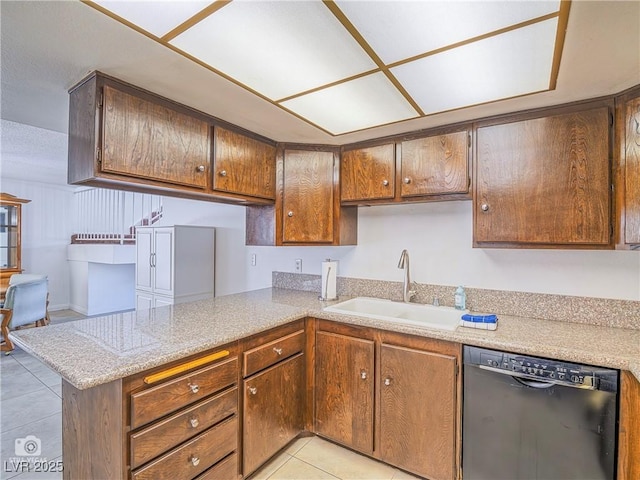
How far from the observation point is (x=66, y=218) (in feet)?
20.5

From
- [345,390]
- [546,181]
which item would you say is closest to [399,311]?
[345,390]

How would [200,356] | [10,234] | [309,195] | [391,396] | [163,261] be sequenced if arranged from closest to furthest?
[200,356]
[391,396]
[309,195]
[163,261]
[10,234]

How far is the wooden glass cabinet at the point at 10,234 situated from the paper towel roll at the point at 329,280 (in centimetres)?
559

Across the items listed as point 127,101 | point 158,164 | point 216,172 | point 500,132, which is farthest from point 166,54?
point 500,132

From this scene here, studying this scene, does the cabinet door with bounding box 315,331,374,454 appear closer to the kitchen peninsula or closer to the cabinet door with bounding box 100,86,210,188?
the kitchen peninsula

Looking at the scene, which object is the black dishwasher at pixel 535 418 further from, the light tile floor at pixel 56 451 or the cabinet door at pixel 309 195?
the cabinet door at pixel 309 195

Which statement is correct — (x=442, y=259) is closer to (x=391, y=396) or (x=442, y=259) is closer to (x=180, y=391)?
(x=391, y=396)

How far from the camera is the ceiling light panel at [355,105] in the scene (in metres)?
1.60

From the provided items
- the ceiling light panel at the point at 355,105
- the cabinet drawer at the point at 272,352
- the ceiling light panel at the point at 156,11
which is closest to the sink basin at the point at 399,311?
the cabinet drawer at the point at 272,352

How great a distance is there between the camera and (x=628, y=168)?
1564 mm

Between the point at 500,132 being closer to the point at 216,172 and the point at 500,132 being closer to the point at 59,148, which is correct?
the point at 216,172

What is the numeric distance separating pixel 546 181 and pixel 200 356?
204 centimetres

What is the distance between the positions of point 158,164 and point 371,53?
4.00ft

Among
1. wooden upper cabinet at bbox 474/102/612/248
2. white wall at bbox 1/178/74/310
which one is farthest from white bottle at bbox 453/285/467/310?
white wall at bbox 1/178/74/310
